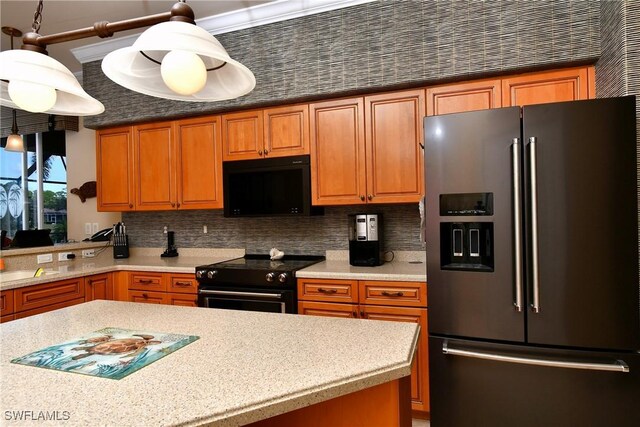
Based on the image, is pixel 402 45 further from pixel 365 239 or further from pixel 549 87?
pixel 365 239

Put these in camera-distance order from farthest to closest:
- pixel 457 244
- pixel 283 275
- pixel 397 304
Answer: pixel 283 275 < pixel 397 304 < pixel 457 244

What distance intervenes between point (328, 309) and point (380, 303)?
354 millimetres

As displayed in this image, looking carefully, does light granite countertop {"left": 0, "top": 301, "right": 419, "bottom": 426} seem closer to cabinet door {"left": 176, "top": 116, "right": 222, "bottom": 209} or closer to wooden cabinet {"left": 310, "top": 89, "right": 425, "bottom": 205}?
wooden cabinet {"left": 310, "top": 89, "right": 425, "bottom": 205}

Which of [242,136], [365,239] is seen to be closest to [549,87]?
[365,239]

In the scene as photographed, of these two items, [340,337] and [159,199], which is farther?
[159,199]

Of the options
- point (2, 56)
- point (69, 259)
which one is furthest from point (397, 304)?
point (69, 259)

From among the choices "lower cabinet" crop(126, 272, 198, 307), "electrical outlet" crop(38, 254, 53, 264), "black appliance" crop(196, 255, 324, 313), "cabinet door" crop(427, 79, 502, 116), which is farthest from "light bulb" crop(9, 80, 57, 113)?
"electrical outlet" crop(38, 254, 53, 264)

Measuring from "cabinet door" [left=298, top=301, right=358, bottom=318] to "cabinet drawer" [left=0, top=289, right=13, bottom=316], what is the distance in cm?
187

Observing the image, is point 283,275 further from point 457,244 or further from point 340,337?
point 340,337

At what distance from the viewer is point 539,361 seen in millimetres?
1727

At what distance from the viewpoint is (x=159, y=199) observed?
10.6 ft

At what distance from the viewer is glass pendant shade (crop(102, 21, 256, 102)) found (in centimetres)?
95

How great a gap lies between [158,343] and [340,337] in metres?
0.57

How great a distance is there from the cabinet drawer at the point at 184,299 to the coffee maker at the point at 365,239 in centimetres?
125
